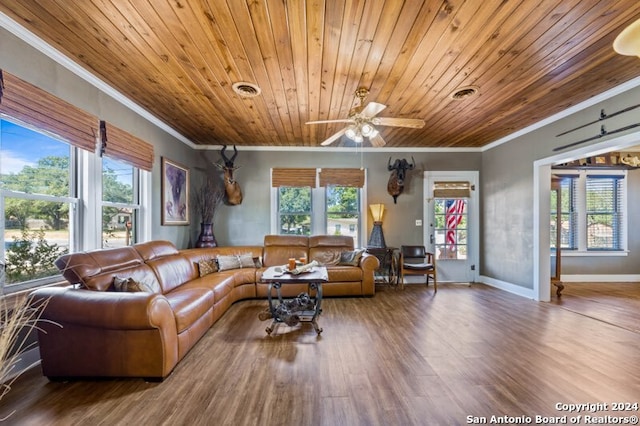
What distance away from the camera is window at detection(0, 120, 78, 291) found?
213 cm

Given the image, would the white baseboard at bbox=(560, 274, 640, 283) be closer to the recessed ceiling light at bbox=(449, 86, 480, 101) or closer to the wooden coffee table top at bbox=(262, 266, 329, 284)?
the recessed ceiling light at bbox=(449, 86, 480, 101)

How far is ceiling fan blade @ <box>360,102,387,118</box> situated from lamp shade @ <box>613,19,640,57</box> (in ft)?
4.71

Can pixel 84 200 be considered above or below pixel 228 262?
above

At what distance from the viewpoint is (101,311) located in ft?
6.44

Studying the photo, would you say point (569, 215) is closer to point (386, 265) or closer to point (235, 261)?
point (386, 265)

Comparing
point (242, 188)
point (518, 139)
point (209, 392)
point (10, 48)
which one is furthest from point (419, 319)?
point (10, 48)

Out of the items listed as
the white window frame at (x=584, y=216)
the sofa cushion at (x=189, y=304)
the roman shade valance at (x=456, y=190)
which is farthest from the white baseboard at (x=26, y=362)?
the white window frame at (x=584, y=216)

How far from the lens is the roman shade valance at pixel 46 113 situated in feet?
6.43

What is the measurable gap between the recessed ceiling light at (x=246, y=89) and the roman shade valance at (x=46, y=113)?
4.80 ft

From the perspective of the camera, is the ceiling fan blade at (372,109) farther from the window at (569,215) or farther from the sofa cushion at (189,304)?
the window at (569,215)

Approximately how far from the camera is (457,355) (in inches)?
96.5

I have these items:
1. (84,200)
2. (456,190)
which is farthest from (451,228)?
(84,200)

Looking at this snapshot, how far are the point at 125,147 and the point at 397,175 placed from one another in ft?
14.2

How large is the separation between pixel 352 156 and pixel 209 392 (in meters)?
4.52
